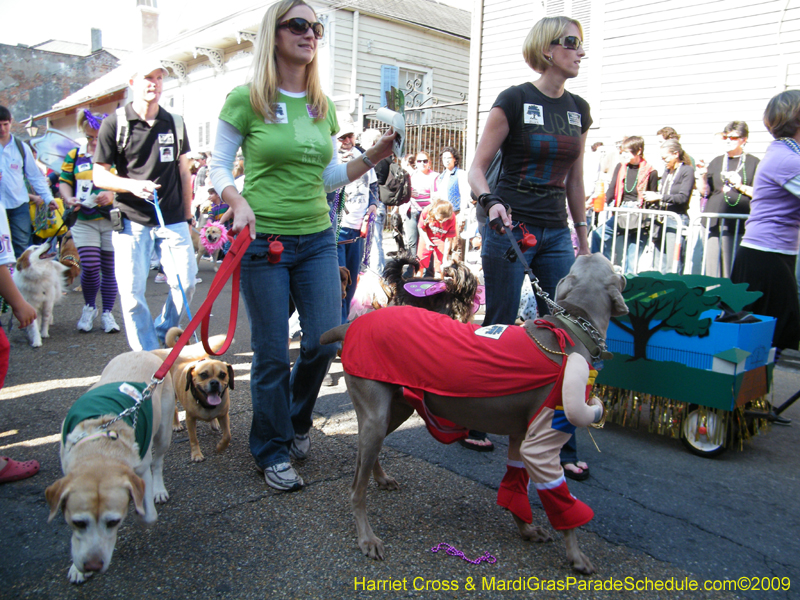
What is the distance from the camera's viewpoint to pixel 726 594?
2244 mm

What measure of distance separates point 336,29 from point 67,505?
17264 mm

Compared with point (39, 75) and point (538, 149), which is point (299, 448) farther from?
point (39, 75)

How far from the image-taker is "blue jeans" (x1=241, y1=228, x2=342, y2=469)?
114 inches

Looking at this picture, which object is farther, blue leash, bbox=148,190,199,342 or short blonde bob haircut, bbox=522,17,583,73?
blue leash, bbox=148,190,199,342

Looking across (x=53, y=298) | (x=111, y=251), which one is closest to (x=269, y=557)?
(x=111, y=251)

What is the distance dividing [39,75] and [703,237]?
4278 cm

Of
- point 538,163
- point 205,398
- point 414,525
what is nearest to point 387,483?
point 414,525

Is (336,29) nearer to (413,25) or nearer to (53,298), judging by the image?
(413,25)

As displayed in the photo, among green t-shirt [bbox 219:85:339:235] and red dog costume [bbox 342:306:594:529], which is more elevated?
green t-shirt [bbox 219:85:339:235]

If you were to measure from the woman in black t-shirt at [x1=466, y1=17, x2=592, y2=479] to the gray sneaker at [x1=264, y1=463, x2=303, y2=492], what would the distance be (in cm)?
139

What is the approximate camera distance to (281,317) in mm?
2939

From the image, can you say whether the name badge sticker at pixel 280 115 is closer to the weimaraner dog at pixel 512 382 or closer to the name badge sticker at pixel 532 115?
the weimaraner dog at pixel 512 382

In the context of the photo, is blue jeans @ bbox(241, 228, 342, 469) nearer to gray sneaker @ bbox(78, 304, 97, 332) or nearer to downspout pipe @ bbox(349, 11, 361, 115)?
gray sneaker @ bbox(78, 304, 97, 332)

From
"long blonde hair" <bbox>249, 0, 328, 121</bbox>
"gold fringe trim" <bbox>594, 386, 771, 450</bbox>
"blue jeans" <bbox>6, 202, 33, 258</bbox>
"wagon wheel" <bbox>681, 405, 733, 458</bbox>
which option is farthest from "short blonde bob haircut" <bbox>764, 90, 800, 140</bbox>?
"blue jeans" <bbox>6, 202, 33, 258</bbox>
